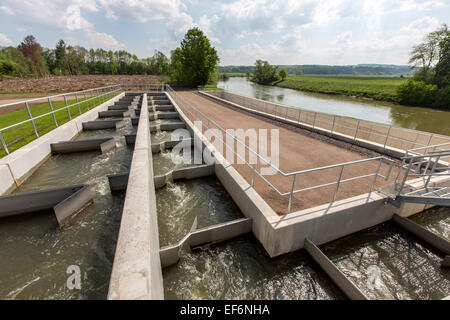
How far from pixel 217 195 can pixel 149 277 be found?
13.9 ft

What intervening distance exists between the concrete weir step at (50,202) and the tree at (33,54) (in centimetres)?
9459

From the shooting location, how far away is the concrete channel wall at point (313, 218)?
452 centimetres

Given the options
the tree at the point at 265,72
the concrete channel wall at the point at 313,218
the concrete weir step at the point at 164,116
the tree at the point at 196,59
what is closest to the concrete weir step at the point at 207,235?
the concrete channel wall at the point at 313,218

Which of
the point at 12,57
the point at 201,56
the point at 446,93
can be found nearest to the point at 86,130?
the point at 201,56

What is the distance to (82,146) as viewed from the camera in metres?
9.26

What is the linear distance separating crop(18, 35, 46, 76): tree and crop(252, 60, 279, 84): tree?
3657 inches

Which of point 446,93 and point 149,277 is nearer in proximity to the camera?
point 149,277

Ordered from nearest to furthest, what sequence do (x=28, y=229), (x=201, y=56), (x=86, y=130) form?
(x=28, y=229), (x=86, y=130), (x=201, y=56)

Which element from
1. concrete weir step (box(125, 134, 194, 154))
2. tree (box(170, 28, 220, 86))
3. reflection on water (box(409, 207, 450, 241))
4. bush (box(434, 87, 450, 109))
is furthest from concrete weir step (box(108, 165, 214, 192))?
bush (box(434, 87, 450, 109))

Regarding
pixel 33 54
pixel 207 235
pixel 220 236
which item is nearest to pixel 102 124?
pixel 207 235

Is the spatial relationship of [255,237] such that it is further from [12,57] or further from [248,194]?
[12,57]

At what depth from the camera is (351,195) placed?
558 centimetres

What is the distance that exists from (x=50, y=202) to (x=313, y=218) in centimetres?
668

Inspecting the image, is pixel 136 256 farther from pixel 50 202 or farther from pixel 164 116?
pixel 164 116
